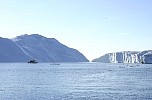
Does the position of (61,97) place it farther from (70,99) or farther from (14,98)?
(14,98)

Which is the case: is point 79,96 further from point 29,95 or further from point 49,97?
point 29,95

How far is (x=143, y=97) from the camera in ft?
253

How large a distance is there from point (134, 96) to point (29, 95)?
23.7m

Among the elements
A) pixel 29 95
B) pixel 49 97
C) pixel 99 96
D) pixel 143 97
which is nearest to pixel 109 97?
pixel 99 96

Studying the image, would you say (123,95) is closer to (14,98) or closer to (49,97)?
(49,97)

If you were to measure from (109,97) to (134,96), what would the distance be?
5.98 m

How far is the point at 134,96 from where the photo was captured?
7844 centimetres

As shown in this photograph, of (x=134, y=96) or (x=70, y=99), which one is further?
(x=134, y=96)

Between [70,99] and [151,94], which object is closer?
[70,99]

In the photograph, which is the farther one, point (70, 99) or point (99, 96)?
point (99, 96)

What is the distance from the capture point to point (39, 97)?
76.8 m

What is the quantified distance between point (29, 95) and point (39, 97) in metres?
4.55

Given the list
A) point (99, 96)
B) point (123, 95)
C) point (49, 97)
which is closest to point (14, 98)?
point (49, 97)

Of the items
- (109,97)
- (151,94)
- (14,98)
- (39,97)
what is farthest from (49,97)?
(151,94)
